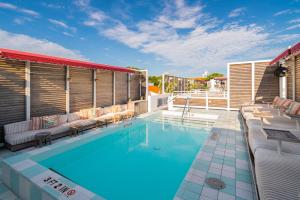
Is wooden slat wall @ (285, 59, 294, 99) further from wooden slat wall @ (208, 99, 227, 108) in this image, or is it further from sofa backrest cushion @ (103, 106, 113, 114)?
sofa backrest cushion @ (103, 106, 113, 114)

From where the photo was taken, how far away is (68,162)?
4.60m

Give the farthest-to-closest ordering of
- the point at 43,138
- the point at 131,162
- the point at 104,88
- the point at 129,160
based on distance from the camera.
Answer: the point at 104,88, the point at 43,138, the point at 129,160, the point at 131,162

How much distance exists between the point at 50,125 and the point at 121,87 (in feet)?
17.8

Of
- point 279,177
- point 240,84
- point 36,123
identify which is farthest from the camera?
point 240,84

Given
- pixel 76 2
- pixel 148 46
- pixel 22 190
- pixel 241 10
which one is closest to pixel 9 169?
pixel 22 190

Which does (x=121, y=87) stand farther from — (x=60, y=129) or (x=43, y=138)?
(x=43, y=138)

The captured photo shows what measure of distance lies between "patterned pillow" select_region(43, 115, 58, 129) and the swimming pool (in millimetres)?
1294

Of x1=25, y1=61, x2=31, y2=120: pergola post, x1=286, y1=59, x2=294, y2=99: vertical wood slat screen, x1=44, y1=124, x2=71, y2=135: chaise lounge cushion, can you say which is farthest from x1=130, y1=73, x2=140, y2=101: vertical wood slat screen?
x1=286, y1=59, x2=294, y2=99: vertical wood slat screen

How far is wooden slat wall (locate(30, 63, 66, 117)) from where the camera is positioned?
595 cm

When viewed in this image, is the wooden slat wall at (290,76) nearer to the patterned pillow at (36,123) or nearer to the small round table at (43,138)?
the small round table at (43,138)

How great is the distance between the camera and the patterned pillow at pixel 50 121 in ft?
19.1

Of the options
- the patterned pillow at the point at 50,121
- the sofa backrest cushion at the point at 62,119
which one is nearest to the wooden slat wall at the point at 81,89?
the sofa backrest cushion at the point at 62,119

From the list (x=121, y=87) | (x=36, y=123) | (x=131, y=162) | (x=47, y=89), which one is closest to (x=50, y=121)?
(x=36, y=123)

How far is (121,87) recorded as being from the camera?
10.7 meters
